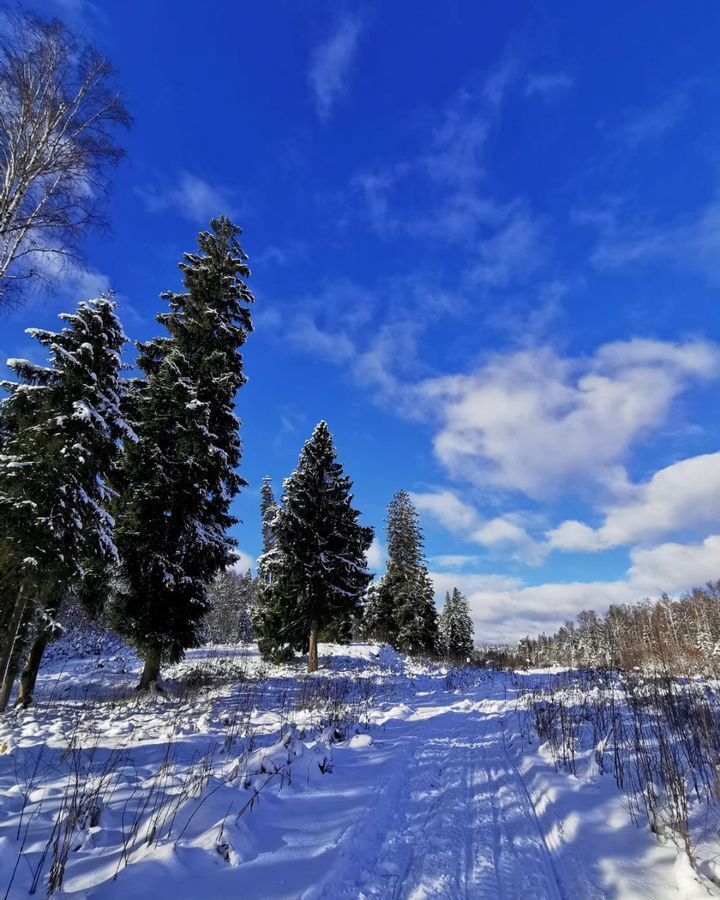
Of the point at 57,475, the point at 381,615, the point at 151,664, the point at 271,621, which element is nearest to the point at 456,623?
the point at 381,615

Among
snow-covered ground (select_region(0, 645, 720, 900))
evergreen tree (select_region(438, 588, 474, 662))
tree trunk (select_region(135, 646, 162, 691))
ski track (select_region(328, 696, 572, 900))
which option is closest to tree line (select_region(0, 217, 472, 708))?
tree trunk (select_region(135, 646, 162, 691))

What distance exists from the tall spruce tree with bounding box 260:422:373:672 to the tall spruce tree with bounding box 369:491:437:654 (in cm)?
1256

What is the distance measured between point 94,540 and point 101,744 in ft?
17.9

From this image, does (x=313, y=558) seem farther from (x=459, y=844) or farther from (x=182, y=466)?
(x=459, y=844)

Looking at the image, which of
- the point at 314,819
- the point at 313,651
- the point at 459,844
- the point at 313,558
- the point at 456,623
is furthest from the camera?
the point at 456,623

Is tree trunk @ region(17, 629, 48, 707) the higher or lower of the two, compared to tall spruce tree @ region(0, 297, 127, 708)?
lower

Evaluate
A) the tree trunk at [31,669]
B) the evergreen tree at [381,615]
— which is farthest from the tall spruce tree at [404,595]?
the tree trunk at [31,669]

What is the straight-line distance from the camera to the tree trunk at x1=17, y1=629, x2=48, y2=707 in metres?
10.6

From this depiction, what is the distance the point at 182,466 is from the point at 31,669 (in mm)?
6331

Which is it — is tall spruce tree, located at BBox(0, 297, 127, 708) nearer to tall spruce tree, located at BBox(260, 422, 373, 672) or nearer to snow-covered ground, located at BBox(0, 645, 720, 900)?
snow-covered ground, located at BBox(0, 645, 720, 900)

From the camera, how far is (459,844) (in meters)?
3.58

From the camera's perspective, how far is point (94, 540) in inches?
412

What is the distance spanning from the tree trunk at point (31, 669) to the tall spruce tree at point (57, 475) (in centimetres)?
2

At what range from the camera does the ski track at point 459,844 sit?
9.71 ft
